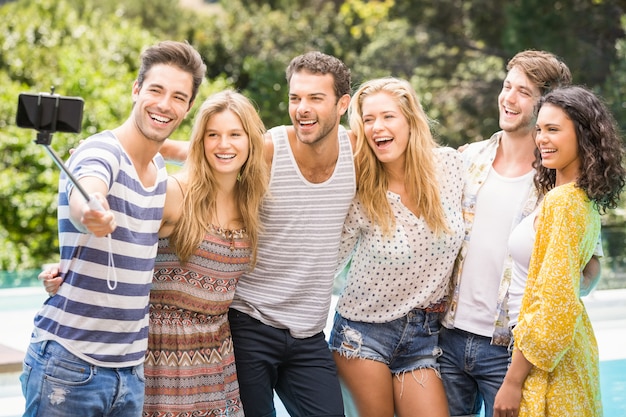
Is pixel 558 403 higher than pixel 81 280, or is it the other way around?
pixel 81 280

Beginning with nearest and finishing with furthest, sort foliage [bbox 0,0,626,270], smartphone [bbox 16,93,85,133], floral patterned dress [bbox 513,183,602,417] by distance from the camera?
smartphone [bbox 16,93,85,133], floral patterned dress [bbox 513,183,602,417], foliage [bbox 0,0,626,270]

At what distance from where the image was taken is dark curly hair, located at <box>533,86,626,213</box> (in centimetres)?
305

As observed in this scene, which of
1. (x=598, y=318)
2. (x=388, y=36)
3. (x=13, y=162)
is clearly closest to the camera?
(x=598, y=318)

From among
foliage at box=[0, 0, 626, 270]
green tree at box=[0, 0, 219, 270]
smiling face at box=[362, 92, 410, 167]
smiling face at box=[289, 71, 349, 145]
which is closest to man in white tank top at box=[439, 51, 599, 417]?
smiling face at box=[362, 92, 410, 167]

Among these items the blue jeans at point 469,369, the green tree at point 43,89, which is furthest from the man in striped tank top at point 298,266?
the green tree at point 43,89

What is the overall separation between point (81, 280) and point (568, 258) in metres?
1.60

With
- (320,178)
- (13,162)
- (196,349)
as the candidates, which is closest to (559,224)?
(320,178)

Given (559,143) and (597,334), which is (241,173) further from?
(597,334)

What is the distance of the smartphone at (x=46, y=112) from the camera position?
2.28 m

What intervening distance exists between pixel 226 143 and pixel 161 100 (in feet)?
1.41

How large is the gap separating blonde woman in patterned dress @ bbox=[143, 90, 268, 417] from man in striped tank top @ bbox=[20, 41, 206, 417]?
0.91 feet

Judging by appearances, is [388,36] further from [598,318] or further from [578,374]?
[578,374]

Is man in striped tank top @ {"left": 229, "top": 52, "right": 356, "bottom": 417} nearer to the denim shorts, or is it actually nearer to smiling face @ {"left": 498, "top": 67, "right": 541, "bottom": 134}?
the denim shorts

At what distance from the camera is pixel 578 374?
121 inches
